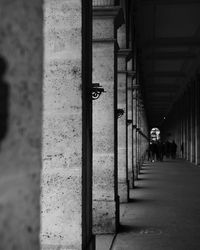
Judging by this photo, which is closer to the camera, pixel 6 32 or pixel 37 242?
pixel 6 32

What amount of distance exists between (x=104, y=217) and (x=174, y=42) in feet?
52.3

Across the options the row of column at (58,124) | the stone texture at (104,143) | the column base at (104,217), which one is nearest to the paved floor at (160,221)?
the column base at (104,217)

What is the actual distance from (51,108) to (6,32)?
3.45m

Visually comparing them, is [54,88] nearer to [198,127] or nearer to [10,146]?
[10,146]

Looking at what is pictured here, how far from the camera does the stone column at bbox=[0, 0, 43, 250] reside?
124 centimetres

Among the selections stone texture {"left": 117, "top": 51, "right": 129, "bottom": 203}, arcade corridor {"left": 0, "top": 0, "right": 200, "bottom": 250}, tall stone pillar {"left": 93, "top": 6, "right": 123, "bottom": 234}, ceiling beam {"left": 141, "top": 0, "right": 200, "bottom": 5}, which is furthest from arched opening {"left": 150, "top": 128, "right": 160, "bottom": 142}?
tall stone pillar {"left": 93, "top": 6, "right": 123, "bottom": 234}

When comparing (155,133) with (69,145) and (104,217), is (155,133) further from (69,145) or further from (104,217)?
(69,145)

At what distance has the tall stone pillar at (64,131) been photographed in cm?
459

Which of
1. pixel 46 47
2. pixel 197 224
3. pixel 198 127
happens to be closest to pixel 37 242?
pixel 46 47

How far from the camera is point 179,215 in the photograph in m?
8.55

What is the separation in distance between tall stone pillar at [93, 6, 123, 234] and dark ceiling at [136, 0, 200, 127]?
9273 millimetres

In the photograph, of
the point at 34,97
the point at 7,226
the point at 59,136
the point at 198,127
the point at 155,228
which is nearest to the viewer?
the point at 7,226

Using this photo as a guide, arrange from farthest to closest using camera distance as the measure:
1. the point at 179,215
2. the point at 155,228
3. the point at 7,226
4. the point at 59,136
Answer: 1. the point at 179,215
2. the point at 155,228
3. the point at 59,136
4. the point at 7,226

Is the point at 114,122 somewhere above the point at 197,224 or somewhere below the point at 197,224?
above
